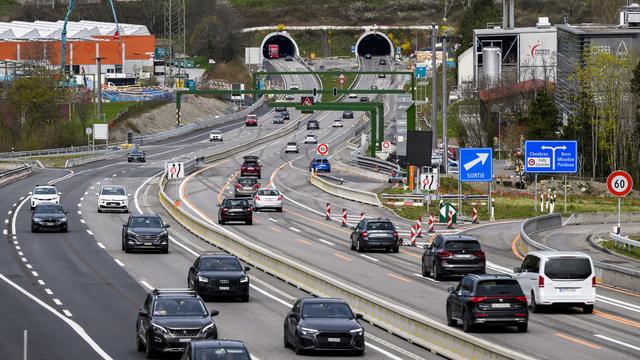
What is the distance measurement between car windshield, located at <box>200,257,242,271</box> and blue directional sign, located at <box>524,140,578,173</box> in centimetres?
3945

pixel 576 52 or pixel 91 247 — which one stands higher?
pixel 576 52

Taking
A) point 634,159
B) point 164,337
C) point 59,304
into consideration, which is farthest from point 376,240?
point 634,159

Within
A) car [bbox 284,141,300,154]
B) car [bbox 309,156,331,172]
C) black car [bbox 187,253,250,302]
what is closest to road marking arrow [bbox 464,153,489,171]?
black car [bbox 187,253,250,302]

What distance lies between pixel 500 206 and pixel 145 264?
36.9 metres

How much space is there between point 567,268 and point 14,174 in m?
72.6

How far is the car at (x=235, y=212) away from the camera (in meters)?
65.4

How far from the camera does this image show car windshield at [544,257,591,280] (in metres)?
34.8

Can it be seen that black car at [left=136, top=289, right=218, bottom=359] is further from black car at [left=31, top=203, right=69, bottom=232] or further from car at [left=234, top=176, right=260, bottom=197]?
car at [left=234, top=176, right=260, bottom=197]

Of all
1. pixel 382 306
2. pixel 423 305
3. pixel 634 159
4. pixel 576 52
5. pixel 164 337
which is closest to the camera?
pixel 164 337

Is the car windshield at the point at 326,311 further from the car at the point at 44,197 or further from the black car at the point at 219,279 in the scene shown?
the car at the point at 44,197

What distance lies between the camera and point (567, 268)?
3484cm

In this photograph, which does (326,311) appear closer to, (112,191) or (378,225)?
(378,225)

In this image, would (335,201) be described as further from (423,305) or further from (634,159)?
(423,305)

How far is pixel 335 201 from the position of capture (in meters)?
86.0
